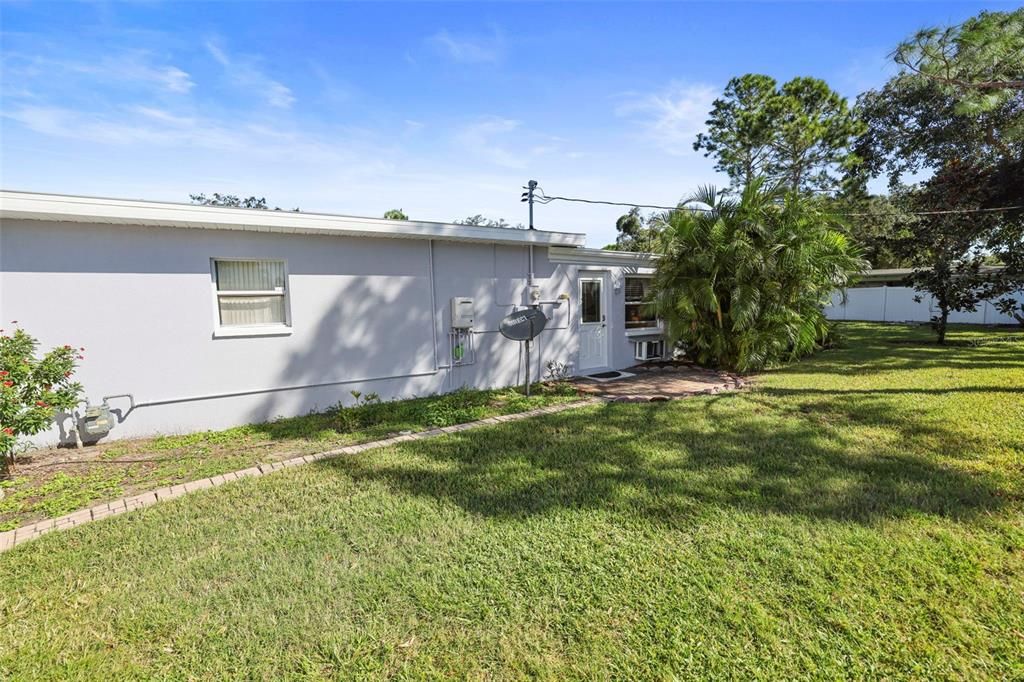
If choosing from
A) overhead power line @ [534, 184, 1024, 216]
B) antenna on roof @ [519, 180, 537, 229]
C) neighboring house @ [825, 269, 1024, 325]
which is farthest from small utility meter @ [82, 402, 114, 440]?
neighboring house @ [825, 269, 1024, 325]

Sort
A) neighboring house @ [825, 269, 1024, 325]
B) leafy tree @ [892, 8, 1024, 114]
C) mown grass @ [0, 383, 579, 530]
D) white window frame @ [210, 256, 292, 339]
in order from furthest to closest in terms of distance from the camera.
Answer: neighboring house @ [825, 269, 1024, 325], leafy tree @ [892, 8, 1024, 114], white window frame @ [210, 256, 292, 339], mown grass @ [0, 383, 579, 530]

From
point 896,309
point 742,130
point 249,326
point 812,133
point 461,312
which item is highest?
point 742,130

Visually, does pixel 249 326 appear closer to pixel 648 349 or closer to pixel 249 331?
pixel 249 331

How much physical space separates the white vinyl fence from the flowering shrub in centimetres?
2534

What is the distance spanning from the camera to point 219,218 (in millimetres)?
5680

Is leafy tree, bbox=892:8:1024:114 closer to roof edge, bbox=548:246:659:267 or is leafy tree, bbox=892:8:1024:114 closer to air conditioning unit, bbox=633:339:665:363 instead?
roof edge, bbox=548:246:659:267

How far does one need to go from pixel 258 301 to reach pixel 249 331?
1.46 feet

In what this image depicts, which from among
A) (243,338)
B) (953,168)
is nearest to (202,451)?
(243,338)

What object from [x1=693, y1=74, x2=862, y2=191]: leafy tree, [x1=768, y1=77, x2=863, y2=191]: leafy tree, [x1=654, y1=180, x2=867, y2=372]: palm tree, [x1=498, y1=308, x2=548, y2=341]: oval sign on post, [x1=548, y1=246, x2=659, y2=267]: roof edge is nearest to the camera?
[x1=498, y1=308, x2=548, y2=341]: oval sign on post

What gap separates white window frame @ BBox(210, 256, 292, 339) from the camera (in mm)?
6059

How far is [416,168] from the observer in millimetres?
Result: 12734

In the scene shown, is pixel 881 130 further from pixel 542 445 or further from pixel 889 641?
pixel 889 641

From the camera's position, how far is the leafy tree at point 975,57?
6.45 meters

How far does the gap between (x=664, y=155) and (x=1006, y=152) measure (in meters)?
9.21
